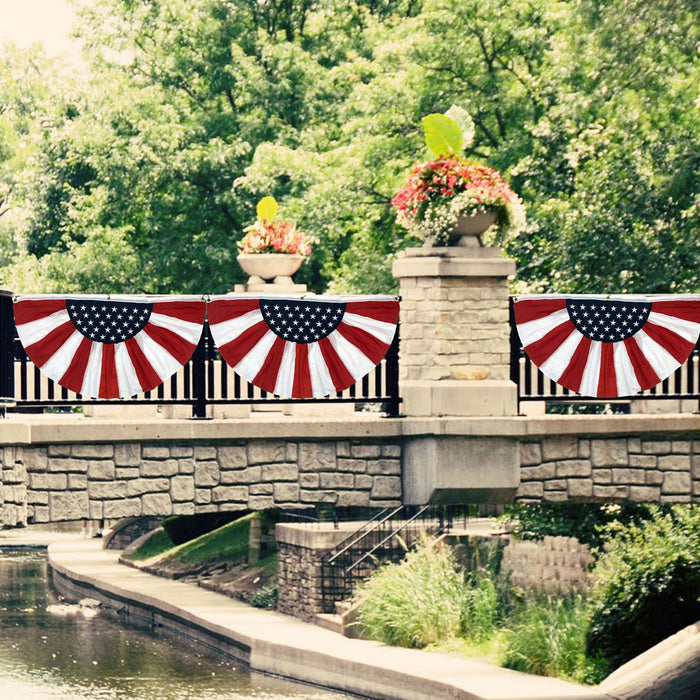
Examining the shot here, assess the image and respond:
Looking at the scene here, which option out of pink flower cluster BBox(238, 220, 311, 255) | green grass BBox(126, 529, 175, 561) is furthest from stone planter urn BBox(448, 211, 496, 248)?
green grass BBox(126, 529, 175, 561)

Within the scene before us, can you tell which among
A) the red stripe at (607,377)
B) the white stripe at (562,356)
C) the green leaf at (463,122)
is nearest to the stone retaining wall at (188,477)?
the white stripe at (562,356)

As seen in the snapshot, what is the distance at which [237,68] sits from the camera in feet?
142

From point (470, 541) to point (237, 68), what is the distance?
16.9 m

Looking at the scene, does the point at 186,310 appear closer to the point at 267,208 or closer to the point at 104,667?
the point at 267,208

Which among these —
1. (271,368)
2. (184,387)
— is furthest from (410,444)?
(184,387)

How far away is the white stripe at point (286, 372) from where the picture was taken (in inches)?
674

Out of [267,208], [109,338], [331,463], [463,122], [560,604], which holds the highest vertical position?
[463,122]

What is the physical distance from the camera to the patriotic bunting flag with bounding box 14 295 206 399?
16297 millimetres

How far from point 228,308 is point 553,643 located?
33.7ft

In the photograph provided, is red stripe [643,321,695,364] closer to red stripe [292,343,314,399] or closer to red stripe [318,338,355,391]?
red stripe [318,338,355,391]

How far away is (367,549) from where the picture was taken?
105 ft

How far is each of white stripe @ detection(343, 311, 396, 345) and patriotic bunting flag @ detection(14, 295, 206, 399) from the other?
153 centimetres

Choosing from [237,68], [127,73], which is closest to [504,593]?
[237,68]

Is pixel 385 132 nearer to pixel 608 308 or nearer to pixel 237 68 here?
pixel 237 68
